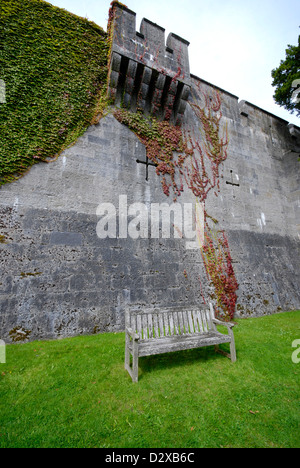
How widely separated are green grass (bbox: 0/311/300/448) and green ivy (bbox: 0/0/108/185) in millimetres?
4404

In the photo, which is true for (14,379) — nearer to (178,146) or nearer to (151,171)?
(151,171)

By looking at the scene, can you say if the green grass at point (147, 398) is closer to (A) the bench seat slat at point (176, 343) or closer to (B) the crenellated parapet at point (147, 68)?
(A) the bench seat slat at point (176, 343)

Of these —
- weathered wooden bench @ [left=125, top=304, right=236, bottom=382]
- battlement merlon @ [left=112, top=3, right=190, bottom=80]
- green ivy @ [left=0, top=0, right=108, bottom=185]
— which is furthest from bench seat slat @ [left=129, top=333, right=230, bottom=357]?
battlement merlon @ [left=112, top=3, right=190, bottom=80]

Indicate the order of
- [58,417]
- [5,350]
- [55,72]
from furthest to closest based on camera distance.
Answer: [55,72] < [5,350] < [58,417]

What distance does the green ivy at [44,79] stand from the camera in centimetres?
541

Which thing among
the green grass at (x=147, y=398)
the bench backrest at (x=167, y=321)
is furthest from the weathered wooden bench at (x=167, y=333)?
the green grass at (x=147, y=398)


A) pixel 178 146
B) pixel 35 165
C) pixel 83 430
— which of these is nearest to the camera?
pixel 83 430

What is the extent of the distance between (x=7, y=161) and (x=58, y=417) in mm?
5328

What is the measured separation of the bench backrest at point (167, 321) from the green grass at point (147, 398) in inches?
18.6

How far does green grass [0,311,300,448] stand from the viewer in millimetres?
2219

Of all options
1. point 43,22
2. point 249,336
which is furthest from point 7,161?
point 249,336

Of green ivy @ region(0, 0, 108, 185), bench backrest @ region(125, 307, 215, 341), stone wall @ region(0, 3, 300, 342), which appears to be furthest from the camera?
green ivy @ region(0, 0, 108, 185)

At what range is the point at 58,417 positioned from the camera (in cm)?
246

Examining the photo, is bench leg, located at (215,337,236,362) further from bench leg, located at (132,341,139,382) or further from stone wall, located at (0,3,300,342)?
stone wall, located at (0,3,300,342)
